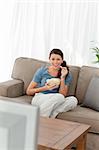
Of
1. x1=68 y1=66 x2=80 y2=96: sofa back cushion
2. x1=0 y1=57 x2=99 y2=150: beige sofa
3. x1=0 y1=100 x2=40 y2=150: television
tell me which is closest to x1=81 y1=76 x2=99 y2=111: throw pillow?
x1=0 y1=57 x2=99 y2=150: beige sofa

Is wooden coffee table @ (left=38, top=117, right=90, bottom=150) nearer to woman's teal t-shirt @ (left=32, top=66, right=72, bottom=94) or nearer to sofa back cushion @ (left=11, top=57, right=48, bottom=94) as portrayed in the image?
woman's teal t-shirt @ (left=32, top=66, right=72, bottom=94)

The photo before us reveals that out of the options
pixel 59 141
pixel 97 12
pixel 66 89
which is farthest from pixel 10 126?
pixel 97 12

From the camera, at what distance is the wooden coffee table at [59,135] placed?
1.95m

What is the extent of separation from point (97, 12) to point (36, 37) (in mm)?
928

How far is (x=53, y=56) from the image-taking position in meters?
3.30

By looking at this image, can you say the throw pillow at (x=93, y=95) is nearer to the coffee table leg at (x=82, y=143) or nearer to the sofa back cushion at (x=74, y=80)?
the sofa back cushion at (x=74, y=80)

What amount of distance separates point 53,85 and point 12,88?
474 millimetres

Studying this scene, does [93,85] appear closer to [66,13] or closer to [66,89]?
[66,89]

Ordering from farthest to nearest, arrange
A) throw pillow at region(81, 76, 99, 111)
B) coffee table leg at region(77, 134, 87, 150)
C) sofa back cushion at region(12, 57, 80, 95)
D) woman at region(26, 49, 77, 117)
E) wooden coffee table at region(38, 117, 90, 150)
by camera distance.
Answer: sofa back cushion at region(12, 57, 80, 95) → throw pillow at region(81, 76, 99, 111) → woman at region(26, 49, 77, 117) → coffee table leg at region(77, 134, 87, 150) → wooden coffee table at region(38, 117, 90, 150)

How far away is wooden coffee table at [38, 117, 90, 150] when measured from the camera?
6.41 feet

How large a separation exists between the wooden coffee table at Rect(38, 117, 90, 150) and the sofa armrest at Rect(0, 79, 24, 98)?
0.97 meters

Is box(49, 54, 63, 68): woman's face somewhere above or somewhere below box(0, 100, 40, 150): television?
below

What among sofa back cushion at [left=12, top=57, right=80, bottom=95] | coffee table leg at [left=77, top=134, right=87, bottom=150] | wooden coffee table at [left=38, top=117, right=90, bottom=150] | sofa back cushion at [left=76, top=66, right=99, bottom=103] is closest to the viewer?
wooden coffee table at [left=38, top=117, right=90, bottom=150]

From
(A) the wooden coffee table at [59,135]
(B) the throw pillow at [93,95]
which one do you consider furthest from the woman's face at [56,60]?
(A) the wooden coffee table at [59,135]
